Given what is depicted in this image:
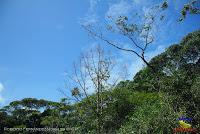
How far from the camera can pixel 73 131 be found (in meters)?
22.4

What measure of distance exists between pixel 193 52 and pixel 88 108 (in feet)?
79.5

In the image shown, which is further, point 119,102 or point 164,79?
point 119,102

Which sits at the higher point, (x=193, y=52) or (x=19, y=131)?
(x=193, y=52)

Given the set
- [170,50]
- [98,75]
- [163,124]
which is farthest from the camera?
[170,50]

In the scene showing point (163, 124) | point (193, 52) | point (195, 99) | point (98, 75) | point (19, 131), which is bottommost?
point (163, 124)

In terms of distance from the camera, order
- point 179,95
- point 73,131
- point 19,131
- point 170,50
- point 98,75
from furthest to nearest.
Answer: point 170,50 → point 19,131 → point 73,131 → point 98,75 → point 179,95

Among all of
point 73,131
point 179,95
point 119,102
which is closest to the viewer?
point 179,95

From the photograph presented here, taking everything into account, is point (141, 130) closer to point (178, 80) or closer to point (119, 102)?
point (178, 80)

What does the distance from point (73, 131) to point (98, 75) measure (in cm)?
587

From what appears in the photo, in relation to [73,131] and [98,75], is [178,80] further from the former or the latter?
[73,131]

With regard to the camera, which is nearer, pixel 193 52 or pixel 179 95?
pixel 179 95

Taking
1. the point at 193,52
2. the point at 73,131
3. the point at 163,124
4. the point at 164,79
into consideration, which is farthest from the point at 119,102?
the point at 193,52

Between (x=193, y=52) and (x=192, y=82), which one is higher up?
(x=193, y=52)

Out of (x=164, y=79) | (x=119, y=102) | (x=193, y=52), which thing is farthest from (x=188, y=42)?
(x=164, y=79)
